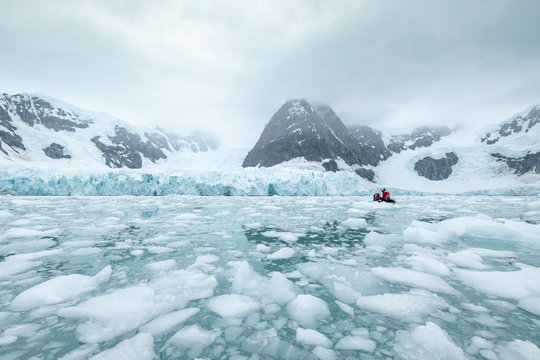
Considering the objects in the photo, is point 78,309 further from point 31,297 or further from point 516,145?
point 516,145

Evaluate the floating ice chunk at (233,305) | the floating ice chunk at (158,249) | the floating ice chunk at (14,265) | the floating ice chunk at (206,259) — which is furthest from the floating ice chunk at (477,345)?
the floating ice chunk at (14,265)

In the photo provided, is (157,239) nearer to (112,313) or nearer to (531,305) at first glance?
(112,313)

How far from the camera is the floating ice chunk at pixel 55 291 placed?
2473 mm

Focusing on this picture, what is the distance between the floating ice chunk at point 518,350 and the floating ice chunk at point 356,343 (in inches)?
32.9

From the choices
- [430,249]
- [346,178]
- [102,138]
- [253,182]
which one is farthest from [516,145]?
[102,138]

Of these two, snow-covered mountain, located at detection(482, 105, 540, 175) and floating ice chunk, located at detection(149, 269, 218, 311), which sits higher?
snow-covered mountain, located at detection(482, 105, 540, 175)

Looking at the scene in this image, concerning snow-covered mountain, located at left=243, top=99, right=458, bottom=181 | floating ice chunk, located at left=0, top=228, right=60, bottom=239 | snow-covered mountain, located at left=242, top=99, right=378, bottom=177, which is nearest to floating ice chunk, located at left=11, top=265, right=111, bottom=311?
floating ice chunk, located at left=0, top=228, right=60, bottom=239

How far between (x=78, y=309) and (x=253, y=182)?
2798 cm

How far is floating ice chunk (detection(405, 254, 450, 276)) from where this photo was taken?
3459mm

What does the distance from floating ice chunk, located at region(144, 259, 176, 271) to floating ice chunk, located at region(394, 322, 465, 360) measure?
9.67 ft

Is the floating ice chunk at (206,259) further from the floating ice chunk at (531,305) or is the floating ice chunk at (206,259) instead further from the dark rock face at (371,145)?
the dark rock face at (371,145)

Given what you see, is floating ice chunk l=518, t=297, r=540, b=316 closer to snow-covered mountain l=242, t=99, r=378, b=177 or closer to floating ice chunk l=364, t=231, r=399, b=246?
floating ice chunk l=364, t=231, r=399, b=246

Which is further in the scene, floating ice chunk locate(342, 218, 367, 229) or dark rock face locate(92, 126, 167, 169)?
dark rock face locate(92, 126, 167, 169)

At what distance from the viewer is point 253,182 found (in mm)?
30266
